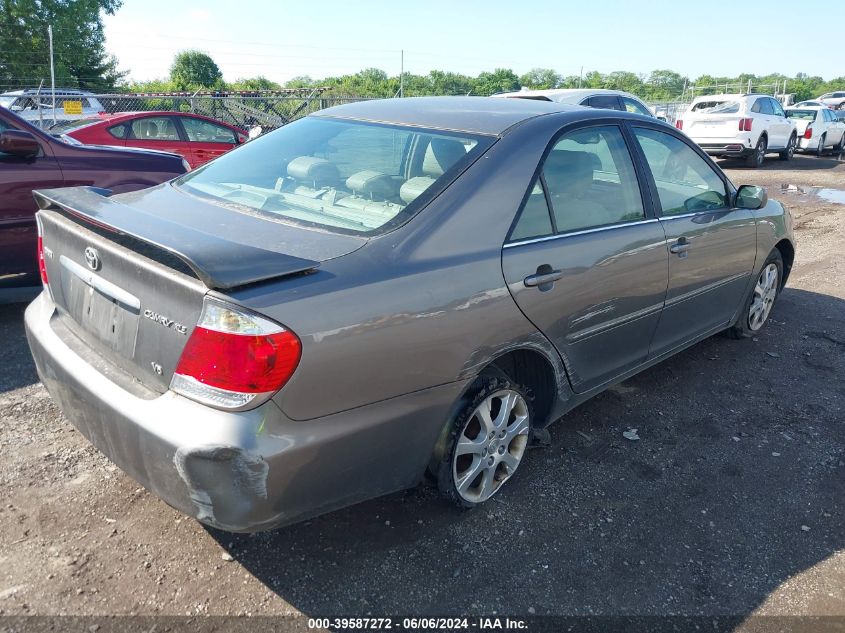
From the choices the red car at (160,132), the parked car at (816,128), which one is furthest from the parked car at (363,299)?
the parked car at (816,128)

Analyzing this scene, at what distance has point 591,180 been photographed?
329cm

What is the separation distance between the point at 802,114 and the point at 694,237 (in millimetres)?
19504

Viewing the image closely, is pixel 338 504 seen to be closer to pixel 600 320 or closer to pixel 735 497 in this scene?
pixel 600 320

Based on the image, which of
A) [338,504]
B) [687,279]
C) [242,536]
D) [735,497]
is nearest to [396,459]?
[338,504]

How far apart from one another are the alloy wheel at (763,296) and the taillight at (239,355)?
12.9 ft

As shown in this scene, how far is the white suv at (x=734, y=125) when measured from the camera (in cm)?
1570

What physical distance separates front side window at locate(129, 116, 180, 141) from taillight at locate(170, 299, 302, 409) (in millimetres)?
9865

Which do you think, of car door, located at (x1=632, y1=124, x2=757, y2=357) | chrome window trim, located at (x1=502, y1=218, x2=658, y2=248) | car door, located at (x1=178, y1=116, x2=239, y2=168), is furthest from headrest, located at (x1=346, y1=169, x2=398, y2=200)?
car door, located at (x1=178, y1=116, x2=239, y2=168)

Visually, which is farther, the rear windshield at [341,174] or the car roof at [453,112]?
the car roof at [453,112]

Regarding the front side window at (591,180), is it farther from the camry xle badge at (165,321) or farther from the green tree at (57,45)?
the green tree at (57,45)

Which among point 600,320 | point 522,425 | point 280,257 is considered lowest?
point 522,425

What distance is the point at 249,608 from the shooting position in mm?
2371

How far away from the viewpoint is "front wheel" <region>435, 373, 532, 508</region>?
8.96ft

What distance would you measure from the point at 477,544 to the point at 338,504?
27.2 inches
